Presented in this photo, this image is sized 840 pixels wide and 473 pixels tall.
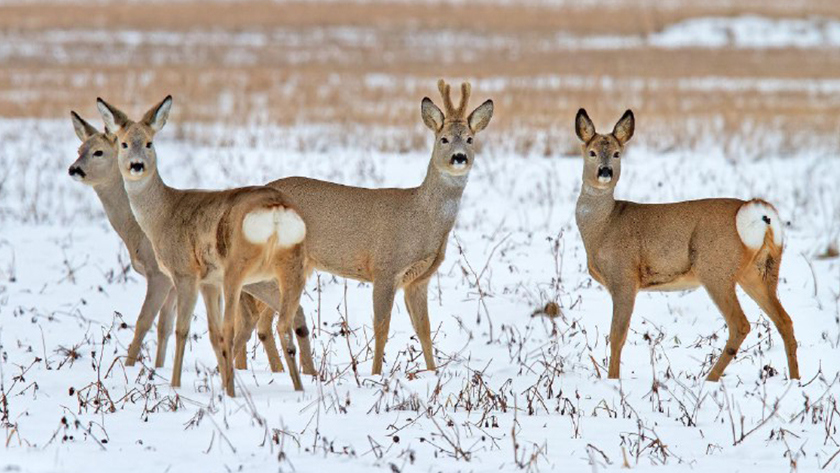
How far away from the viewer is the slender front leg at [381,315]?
8547 mm

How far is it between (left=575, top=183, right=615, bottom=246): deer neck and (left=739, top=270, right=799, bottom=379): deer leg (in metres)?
1.06

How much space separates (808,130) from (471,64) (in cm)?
1116

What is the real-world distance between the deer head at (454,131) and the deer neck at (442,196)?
7 cm

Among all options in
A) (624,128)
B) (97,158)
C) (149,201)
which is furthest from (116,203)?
(624,128)

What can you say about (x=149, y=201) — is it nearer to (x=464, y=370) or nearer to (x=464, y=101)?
(x=464, y=101)

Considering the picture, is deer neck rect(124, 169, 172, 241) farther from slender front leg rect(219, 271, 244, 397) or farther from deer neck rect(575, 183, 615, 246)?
deer neck rect(575, 183, 615, 246)

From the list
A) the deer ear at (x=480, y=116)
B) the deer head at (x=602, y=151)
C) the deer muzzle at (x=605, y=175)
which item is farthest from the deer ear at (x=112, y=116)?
the deer muzzle at (x=605, y=175)

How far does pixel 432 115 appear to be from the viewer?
356 inches

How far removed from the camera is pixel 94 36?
1407 inches

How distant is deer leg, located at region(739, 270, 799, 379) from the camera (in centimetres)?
832

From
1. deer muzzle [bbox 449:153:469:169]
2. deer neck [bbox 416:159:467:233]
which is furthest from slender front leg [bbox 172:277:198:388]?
deer muzzle [bbox 449:153:469:169]

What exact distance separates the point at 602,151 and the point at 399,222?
→ 154 cm

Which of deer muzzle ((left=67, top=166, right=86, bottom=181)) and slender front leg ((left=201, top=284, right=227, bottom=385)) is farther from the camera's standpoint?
deer muzzle ((left=67, top=166, right=86, bottom=181))

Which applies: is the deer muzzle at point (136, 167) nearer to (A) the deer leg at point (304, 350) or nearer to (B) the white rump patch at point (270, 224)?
(B) the white rump patch at point (270, 224)
